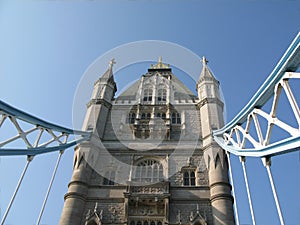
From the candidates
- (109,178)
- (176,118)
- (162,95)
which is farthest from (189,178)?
(162,95)

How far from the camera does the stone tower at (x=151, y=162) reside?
13602 mm

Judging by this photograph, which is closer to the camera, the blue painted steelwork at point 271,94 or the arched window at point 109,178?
the blue painted steelwork at point 271,94

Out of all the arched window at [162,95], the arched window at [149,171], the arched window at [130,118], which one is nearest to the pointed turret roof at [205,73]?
the arched window at [162,95]

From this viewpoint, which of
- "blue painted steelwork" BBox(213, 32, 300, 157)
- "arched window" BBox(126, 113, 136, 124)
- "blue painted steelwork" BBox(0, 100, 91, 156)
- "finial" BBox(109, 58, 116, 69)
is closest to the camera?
"blue painted steelwork" BBox(213, 32, 300, 157)

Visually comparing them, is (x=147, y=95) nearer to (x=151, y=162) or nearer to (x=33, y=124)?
(x=151, y=162)

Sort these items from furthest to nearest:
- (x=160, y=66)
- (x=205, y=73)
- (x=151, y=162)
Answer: (x=160, y=66) → (x=205, y=73) → (x=151, y=162)

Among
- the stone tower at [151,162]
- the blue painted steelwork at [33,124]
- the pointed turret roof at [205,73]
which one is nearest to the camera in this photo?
the blue painted steelwork at [33,124]

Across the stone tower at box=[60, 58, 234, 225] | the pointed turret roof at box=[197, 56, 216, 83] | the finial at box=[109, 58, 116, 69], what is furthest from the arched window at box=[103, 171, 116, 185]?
the finial at box=[109, 58, 116, 69]

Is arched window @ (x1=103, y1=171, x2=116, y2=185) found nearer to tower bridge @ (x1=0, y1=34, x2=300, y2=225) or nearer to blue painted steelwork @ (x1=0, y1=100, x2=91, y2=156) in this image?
tower bridge @ (x1=0, y1=34, x2=300, y2=225)

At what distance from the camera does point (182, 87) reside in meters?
25.7

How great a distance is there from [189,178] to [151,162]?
2.63 m

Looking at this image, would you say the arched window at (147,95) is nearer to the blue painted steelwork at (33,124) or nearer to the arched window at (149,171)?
the arched window at (149,171)

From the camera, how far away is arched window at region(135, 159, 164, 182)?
15656 mm

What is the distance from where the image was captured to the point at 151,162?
1686 cm
